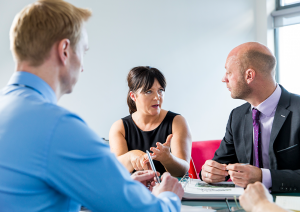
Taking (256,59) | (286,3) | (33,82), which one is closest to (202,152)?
(256,59)

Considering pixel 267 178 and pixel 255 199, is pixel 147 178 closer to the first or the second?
pixel 255 199

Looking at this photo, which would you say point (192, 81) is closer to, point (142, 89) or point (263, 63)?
point (142, 89)

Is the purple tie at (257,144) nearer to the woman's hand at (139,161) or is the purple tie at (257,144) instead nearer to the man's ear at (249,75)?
the man's ear at (249,75)

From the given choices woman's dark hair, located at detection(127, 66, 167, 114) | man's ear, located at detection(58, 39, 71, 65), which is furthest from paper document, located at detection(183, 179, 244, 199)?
woman's dark hair, located at detection(127, 66, 167, 114)

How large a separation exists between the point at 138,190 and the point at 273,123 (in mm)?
1295

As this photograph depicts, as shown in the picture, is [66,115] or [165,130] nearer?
[66,115]

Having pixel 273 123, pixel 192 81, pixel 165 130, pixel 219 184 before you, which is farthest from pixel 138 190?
pixel 192 81

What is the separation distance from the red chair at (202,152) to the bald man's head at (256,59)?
34.5 inches

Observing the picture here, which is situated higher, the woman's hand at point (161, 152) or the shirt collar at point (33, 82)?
the shirt collar at point (33, 82)

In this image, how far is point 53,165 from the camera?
0.75m

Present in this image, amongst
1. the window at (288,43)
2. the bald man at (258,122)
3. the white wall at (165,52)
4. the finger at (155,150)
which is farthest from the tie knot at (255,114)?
the window at (288,43)

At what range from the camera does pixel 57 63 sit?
0.94 metres

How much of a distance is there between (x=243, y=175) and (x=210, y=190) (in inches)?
7.9

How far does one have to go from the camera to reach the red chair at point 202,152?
264 cm
